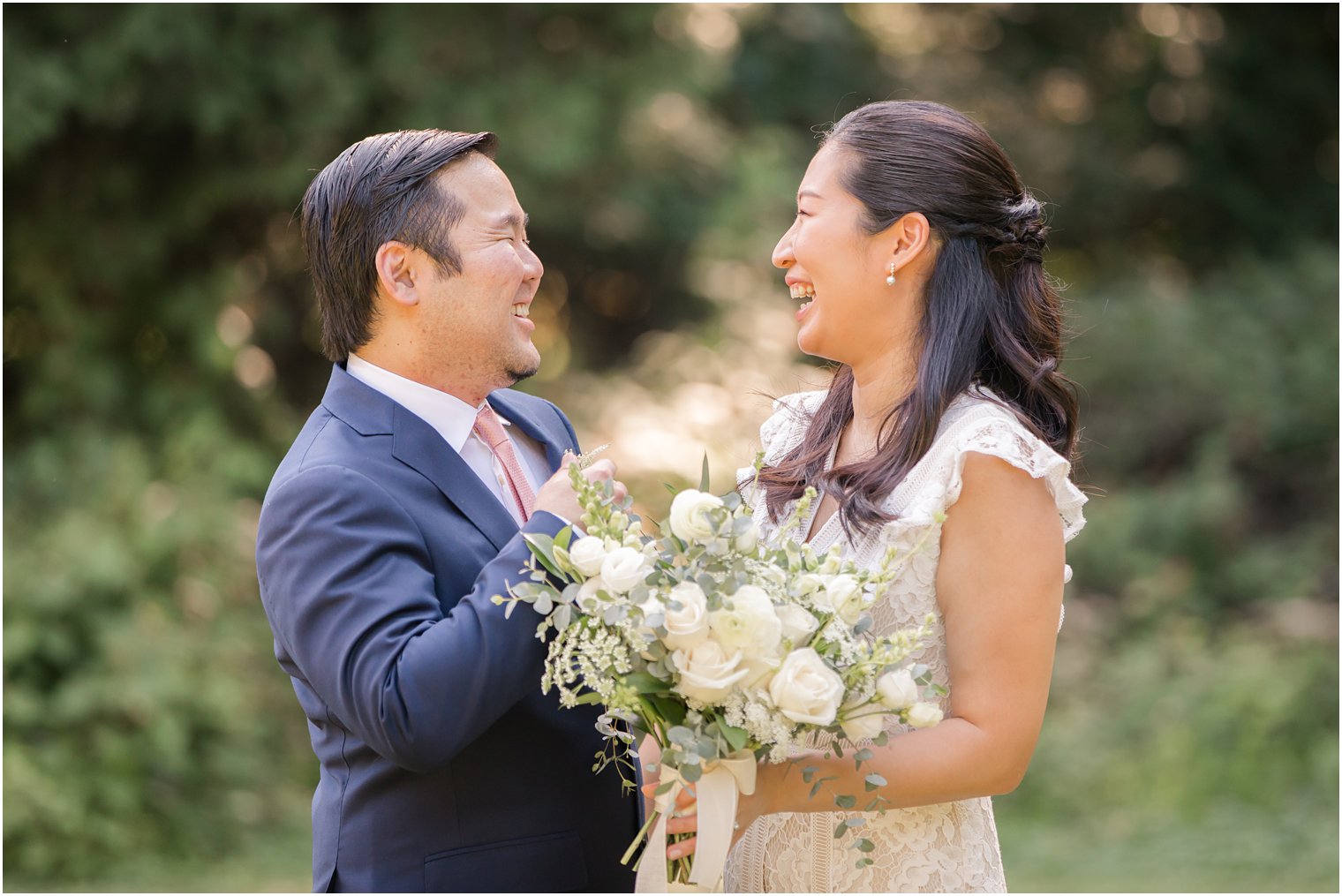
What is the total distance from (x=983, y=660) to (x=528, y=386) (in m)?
6.33

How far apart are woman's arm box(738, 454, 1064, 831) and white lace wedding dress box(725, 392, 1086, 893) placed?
0.14ft

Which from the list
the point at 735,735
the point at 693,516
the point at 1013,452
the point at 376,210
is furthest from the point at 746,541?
the point at 376,210

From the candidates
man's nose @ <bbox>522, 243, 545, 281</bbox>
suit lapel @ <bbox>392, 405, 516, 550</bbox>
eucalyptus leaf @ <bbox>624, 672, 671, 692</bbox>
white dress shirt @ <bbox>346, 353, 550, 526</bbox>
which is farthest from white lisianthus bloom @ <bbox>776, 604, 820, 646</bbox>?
man's nose @ <bbox>522, 243, 545, 281</bbox>

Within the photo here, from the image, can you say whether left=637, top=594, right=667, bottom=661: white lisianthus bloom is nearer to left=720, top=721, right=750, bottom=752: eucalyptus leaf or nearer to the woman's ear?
left=720, top=721, right=750, bottom=752: eucalyptus leaf

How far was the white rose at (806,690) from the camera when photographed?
6.98 ft

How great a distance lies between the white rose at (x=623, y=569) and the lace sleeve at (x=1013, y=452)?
67 cm

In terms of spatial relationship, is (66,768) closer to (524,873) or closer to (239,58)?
(239,58)

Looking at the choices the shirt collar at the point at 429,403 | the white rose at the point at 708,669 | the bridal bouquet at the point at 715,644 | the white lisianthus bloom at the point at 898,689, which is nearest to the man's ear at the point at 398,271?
the shirt collar at the point at 429,403

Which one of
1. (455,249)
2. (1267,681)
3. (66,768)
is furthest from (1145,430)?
(455,249)

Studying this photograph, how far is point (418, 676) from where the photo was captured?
7.48 feet

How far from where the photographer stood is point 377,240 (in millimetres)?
2812

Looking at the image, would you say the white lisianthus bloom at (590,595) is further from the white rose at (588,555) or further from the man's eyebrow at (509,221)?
the man's eyebrow at (509,221)

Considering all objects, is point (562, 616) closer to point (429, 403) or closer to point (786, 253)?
point (429, 403)

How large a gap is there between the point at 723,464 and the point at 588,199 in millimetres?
1917
